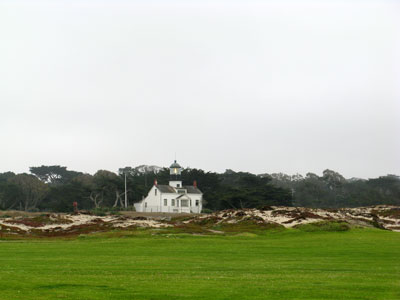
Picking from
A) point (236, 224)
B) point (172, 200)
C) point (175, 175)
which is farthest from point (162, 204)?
point (236, 224)

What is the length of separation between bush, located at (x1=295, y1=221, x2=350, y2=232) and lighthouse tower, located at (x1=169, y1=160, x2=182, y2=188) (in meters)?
68.0

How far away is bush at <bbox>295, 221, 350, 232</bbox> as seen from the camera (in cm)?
5156

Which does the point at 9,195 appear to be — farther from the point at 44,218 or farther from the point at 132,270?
A: the point at 132,270

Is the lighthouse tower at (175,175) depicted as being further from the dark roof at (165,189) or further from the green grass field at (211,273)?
the green grass field at (211,273)

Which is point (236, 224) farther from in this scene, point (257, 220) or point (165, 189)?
point (165, 189)

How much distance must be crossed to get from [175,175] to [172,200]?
8593 millimetres

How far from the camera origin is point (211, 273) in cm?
2195

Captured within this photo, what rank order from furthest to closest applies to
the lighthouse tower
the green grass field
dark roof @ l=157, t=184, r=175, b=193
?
the lighthouse tower → dark roof @ l=157, t=184, r=175, b=193 → the green grass field

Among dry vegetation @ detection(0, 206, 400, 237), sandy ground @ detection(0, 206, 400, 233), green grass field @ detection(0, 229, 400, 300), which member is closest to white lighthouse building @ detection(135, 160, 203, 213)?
sandy ground @ detection(0, 206, 400, 233)

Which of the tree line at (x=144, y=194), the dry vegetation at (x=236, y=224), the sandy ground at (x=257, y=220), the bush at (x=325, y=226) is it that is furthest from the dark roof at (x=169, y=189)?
the bush at (x=325, y=226)

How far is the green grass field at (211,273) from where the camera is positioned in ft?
52.9

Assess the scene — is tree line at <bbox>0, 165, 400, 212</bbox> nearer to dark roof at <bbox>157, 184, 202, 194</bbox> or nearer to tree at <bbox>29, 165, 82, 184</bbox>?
dark roof at <bbox>157, 184, 202, 194</bbox>

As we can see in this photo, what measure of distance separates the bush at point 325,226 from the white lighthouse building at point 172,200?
62370 millimetres

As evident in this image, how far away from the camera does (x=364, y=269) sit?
23344mm
